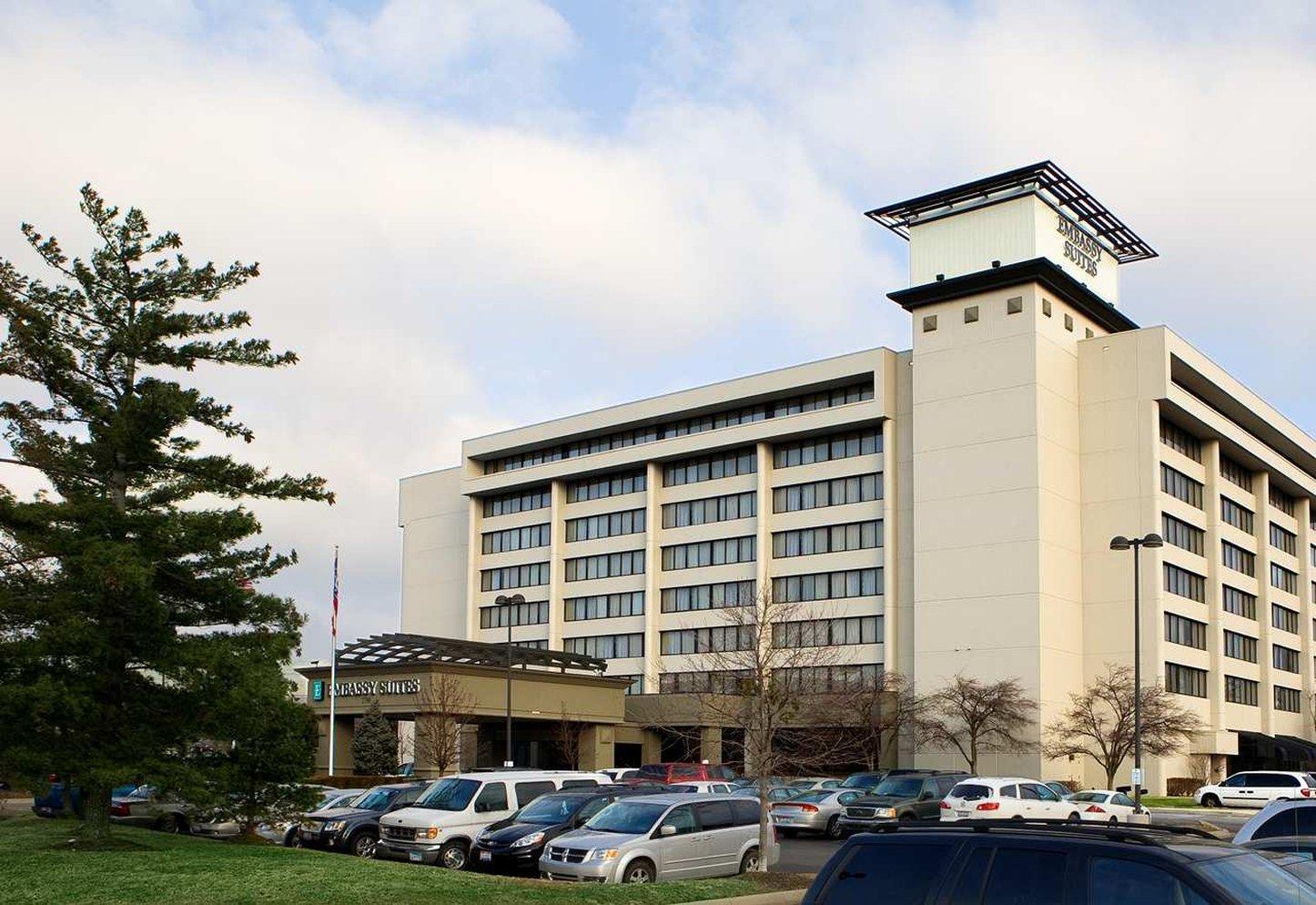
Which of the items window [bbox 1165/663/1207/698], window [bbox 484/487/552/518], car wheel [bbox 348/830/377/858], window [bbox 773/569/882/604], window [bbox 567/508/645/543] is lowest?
car wheel [bbox 348/830/377/858]

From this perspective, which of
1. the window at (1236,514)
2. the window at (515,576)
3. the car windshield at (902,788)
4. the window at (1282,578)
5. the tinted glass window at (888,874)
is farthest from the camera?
the window at (515,576)

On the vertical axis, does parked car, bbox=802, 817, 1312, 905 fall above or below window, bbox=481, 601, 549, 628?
below

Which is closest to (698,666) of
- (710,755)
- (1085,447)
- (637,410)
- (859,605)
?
(710,755)

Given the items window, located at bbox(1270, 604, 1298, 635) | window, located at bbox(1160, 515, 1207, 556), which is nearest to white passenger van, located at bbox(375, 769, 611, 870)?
window, located at bbox(1160, 515, 1207, 556)

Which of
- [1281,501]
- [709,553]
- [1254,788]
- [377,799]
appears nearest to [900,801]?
[377,799]

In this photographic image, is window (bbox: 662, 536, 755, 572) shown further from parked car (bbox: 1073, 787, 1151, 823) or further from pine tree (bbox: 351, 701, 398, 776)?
parked car (bbox: 1073, 787, 1151, 823)

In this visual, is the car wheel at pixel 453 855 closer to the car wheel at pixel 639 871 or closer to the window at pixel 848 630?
the car wheel at pixel 639 871

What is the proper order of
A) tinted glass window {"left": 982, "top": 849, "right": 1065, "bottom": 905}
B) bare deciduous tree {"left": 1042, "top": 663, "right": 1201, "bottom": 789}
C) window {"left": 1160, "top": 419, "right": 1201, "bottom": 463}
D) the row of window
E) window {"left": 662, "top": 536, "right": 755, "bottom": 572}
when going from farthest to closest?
window {"left": 662, "top": 536, "right": 755, "bottom": 572} < the row of window < window {"left": 1160, "top": 419, "right": 1201, "bottom": 463} < bare deciduous tree {"left": 1042, "top": 663, "right": 1201, "bottom": 789} < tinted glass window {"left": 982, "top": 849, "right": 1065, "bottom": 905}

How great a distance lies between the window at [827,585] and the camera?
246 feet

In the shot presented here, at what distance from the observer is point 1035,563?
66438mm

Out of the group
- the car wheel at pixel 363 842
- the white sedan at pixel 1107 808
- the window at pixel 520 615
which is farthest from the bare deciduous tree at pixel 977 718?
the car wheel at pixel 363 842

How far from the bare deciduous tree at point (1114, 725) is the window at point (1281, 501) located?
81.2ft

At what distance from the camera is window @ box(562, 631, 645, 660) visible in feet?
282

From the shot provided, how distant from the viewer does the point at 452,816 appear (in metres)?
27.0
